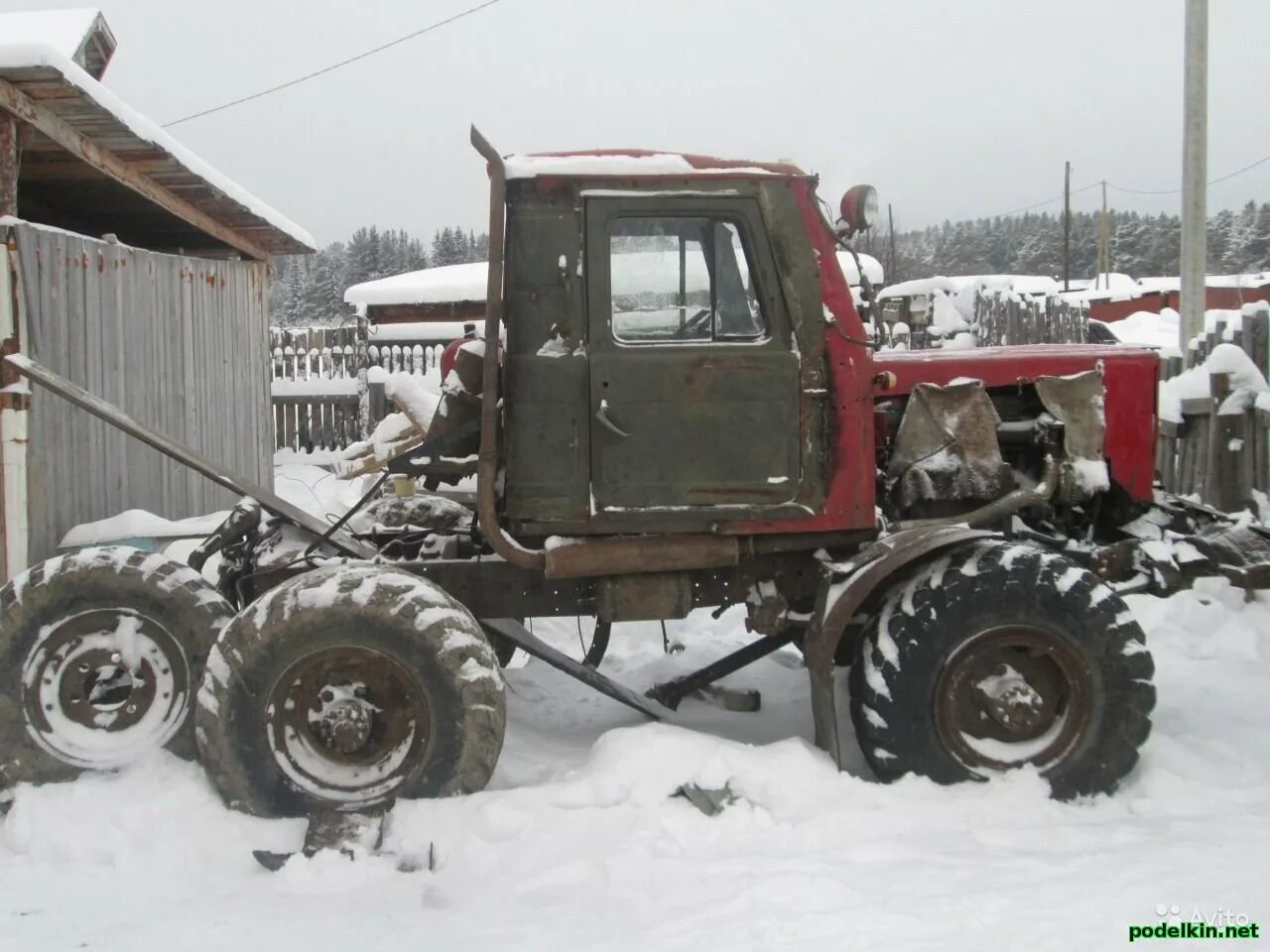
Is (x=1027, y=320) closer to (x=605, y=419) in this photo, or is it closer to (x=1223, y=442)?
(x=1223, y=442)

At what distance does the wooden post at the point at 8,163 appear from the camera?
558 cm

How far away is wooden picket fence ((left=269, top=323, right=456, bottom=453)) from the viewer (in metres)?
17.5

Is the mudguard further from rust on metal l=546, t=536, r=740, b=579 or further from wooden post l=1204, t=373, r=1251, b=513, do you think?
wooden post l=1204, t=373, r=1251, b=513

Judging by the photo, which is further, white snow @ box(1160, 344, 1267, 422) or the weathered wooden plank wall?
white snow @ box(1160, 344, 1267, 422)

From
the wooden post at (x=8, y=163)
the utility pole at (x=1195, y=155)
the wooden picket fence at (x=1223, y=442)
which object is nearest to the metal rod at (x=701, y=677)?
the wooden picket fence at (x=1223, y=442)

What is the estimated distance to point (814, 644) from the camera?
420 centimetres

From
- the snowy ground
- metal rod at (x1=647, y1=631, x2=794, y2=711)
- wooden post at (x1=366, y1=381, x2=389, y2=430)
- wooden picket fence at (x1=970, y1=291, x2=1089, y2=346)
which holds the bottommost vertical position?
the snowy ground

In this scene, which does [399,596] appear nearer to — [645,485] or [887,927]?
[645,485]

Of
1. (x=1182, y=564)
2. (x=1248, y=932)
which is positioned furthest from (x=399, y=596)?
(x=1182, y=564)

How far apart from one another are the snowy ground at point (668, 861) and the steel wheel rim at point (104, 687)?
0.16m

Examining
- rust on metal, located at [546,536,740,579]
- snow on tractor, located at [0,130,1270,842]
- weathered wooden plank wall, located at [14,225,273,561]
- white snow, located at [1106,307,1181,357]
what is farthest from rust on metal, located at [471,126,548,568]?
white snow, located at [1106,307,1181,357]

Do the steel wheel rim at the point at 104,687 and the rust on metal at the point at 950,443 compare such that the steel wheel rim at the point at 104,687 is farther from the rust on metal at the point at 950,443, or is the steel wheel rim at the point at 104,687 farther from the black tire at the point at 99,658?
the rust on metal at the point at 950,443

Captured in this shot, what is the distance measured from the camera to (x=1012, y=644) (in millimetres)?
4160

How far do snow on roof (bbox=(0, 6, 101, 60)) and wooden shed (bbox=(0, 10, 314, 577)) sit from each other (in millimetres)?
65
